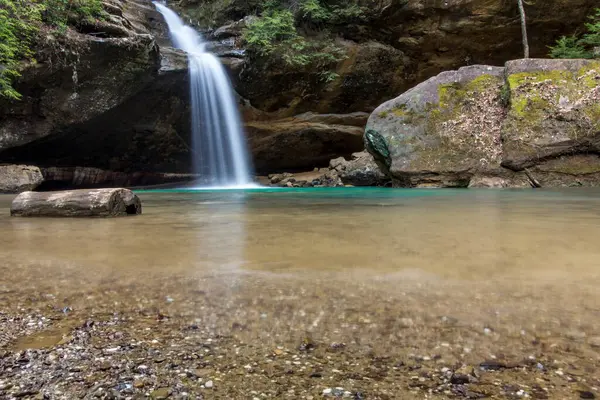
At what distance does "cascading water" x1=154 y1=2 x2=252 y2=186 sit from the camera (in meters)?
16.6

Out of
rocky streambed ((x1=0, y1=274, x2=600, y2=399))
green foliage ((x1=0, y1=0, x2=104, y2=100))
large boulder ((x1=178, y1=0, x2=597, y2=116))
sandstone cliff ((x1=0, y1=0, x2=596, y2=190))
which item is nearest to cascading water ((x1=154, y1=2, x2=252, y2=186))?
sandstone cliff ((x1=0, y1=0, x2=596, y2=190))

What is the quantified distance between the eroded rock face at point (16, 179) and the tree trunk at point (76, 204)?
1042 centimetres

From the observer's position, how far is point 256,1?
1897cm

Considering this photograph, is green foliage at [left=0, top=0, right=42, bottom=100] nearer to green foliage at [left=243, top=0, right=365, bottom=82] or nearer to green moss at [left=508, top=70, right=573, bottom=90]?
green foliage at [left=243, top=0, right=365, bottom=82]

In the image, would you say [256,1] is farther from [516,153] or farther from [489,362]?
[489,362]

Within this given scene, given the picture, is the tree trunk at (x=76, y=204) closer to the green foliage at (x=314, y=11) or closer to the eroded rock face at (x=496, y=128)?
the eroded rock face at (x=496, y=128)

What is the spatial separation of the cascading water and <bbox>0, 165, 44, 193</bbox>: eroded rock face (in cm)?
676

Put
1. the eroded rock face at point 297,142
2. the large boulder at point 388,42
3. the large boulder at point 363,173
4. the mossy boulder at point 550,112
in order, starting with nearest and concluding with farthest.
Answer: the mossy boulder at point 550,112 → the large boulder at point 363,173 → the large boulder at point 388,42 → the eroded rock face at point 297,142

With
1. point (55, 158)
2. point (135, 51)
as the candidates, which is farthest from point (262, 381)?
point (55, 158)

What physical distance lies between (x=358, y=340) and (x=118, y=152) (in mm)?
18884

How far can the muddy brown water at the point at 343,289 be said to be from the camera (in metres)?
1.20

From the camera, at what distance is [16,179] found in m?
13.6

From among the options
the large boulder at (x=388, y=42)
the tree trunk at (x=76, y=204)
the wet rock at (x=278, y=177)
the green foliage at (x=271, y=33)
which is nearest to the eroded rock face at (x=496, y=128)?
the large boulder at (x=388, y=42)

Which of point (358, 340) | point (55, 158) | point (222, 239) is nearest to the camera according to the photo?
point (358, 340)
